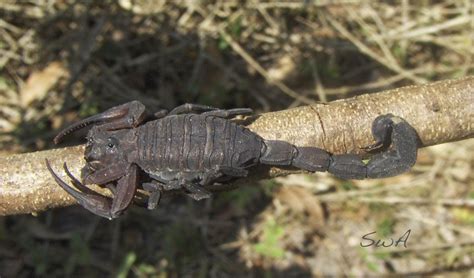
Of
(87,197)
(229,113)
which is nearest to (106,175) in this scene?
(87,197)

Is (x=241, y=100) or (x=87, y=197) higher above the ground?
(x=241, y=100)

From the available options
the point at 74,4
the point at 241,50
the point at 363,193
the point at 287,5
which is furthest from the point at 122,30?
the point at 363,193

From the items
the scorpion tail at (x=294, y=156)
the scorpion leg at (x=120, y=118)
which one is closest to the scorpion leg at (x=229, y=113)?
the scorpion tail at (x=294, y=156)

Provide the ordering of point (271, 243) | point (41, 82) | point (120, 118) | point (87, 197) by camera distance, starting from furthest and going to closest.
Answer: point (41, 82), point (271, 243), point (120, 118), point (87, 197)

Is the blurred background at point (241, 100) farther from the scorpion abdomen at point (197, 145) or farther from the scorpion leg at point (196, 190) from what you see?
the scorpion abdomen at point (197, 145)

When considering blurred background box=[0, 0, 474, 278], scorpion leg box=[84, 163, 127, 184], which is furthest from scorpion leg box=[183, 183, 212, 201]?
blurred background box=[0, 0, 474, 278]

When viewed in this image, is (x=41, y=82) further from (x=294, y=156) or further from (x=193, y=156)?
(x=294, y=156)

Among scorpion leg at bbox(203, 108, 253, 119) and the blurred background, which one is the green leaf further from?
scorpion leg at bbox(203, 108, 253, 119)
